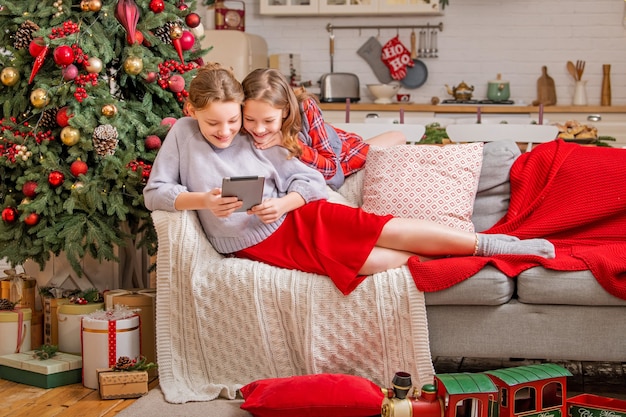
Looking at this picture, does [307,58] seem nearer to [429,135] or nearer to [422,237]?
[429,135]

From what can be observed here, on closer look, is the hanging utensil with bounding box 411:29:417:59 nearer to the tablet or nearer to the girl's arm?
the girl's arm

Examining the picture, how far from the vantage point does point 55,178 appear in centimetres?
302

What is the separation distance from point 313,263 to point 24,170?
120 centimetres

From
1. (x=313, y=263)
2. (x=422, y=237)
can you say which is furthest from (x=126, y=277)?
(x=422, y=237)

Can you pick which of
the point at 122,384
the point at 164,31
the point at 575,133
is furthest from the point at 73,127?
the point at 575,133

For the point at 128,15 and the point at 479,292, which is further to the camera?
the point at 128,15

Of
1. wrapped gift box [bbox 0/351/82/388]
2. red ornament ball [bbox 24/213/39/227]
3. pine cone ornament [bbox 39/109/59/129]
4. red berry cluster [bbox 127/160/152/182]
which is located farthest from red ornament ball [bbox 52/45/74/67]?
wrapped gift box [bbox 0/351/82/388]

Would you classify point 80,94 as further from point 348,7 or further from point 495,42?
point 495,42

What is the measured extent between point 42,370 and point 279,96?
1.23 metres

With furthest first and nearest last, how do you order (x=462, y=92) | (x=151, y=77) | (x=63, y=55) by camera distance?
(x=462, y=92), (x=151, y=77), (x=63, y=55)

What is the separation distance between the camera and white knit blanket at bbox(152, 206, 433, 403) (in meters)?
2.63

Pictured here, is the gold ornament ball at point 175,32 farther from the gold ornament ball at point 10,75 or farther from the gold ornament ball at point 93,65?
the gold ornament ball at point 10,75

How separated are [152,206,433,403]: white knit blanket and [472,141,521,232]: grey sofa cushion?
2.30 feet

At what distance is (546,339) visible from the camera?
2.59m
